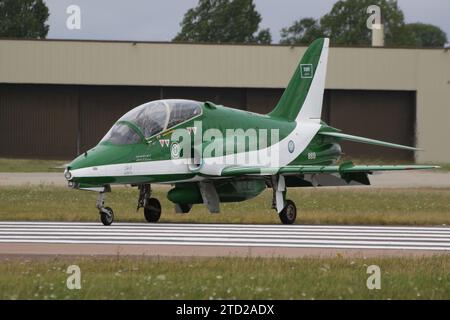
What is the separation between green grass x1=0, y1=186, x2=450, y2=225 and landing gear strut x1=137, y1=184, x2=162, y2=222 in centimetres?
64

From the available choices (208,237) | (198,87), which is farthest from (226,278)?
(198,87)

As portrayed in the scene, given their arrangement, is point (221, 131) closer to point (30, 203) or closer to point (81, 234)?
point (81, 234)

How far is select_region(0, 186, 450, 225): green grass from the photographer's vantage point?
22.2 m

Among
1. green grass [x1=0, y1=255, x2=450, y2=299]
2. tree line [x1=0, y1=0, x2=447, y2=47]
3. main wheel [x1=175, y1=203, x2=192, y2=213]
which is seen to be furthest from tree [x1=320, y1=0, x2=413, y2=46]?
green grass [x1=0, y1=255, x2=450, y2=299]

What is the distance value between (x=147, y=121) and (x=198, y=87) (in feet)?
109

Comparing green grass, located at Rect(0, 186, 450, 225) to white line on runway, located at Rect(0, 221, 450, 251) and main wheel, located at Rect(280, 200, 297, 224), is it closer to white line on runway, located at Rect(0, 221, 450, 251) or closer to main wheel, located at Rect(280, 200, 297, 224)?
main wheel, located at Rect(280, 200, 297, 224)

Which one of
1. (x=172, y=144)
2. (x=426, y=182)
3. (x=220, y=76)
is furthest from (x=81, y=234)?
(x=220, y=76)

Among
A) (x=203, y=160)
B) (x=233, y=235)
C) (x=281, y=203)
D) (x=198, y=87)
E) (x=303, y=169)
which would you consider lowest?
(x=233, y=235)

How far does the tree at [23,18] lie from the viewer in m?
89.0

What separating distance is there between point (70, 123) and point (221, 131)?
108 feet

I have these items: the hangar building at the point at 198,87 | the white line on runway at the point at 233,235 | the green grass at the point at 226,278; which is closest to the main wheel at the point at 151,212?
the white line on runway at the point at 233,235

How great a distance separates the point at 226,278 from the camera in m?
11.5

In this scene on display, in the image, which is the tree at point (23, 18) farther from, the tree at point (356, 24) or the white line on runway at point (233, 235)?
the white line on runway at point (233, 235)

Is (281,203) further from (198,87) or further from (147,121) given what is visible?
(198,87)
